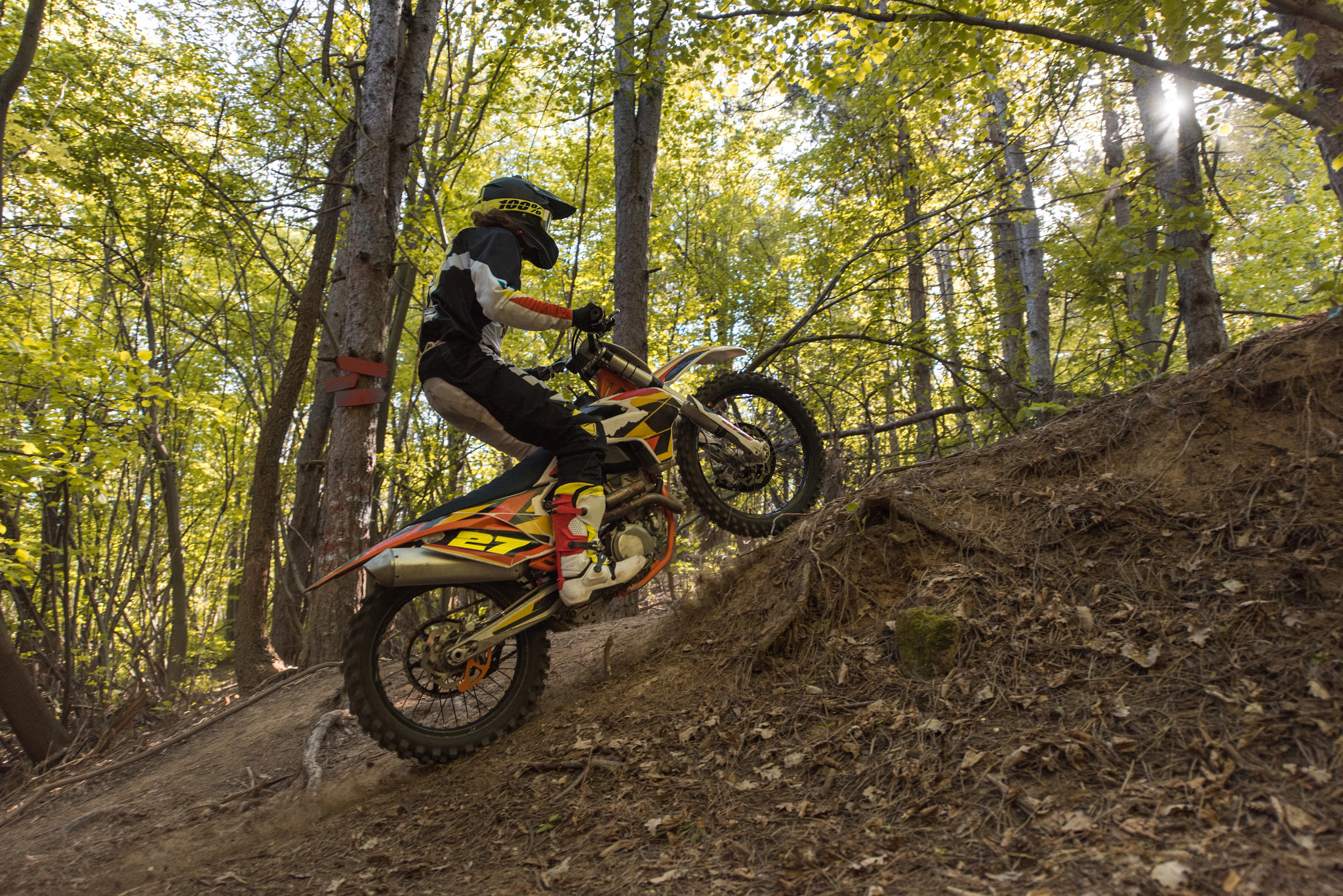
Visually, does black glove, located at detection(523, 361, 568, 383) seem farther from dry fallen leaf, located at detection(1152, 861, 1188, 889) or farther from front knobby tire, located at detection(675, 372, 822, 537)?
dry fallen leaf, located at detection(1152, 861, 1188, 889)

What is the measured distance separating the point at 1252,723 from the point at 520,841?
8.69 feet

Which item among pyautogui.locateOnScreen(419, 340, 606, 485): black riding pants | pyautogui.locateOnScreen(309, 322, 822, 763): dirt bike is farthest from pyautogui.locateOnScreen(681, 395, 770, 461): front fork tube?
pyautogui.locateOnScreen(419, 340, 606, 485): black riding pants

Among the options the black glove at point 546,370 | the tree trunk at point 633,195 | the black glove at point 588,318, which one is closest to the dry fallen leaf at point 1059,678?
the black glove at point 588,318

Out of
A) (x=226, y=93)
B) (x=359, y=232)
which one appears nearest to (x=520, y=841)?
(x=359, y=232)

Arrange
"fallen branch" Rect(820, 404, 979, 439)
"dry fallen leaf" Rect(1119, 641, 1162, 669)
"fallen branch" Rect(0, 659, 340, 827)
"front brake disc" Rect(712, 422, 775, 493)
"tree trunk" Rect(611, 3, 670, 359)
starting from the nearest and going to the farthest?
"dry fallen leaf" Rect(1119, 641, 1162, 669)
"front brake disc" Rect(712, 422, 775, 493)
"fallen branch" Rect(0, 659, 340, 827)
"fallen branch" Rect(820, 404, 979, 439)
"tree trunk" Rect(611, 3, 670, 359)

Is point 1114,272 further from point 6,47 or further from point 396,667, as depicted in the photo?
point 6,47

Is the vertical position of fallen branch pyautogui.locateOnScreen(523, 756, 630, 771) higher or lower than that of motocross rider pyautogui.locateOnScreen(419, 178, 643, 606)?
lower

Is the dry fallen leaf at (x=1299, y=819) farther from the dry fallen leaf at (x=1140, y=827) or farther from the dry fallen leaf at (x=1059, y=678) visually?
the dry fallen leaf at (x=1059, y=678)

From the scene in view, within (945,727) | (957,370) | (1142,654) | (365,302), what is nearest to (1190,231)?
(957,370)

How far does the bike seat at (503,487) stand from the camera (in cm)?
388

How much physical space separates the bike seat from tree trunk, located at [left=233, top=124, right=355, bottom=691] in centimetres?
422

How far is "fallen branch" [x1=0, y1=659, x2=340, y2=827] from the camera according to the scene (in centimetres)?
513

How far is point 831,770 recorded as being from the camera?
111 inches

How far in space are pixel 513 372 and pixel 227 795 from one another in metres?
2.89
